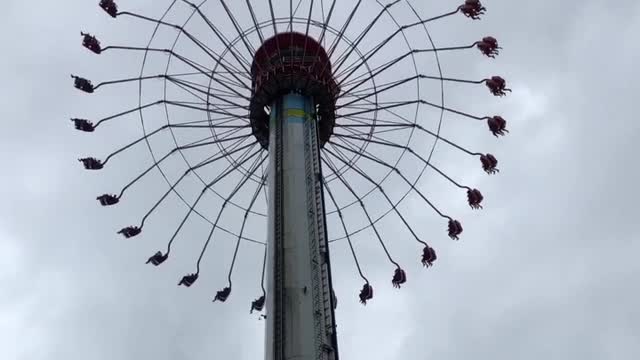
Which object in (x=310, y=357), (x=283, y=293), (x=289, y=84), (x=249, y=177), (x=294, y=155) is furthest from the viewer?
(x=249, y=177)

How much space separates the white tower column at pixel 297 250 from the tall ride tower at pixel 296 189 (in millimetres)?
40

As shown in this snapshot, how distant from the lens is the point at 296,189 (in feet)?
119

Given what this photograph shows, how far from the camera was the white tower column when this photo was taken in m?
31.0

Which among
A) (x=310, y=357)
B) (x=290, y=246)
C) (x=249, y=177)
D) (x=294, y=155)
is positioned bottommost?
(x=310, y=357)

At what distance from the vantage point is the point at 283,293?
1273 inches

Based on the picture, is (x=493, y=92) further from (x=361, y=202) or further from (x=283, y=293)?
(x=283, y=293)

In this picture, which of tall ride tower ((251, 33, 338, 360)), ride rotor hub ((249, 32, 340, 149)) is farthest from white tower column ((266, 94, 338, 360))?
ride rotor hub ((249, 32, 340, 149))

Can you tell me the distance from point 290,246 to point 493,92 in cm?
1629

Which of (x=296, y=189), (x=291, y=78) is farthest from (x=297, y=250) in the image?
(x=291, y=78)

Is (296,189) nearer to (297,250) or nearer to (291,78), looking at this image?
(297,250)

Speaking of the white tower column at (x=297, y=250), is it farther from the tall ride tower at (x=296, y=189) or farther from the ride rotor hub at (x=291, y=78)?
the ride rotor hub at (x=291, y=78)

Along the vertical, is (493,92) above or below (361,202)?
above

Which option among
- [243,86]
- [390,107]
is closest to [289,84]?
[243,86]

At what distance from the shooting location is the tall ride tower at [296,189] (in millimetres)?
31359
